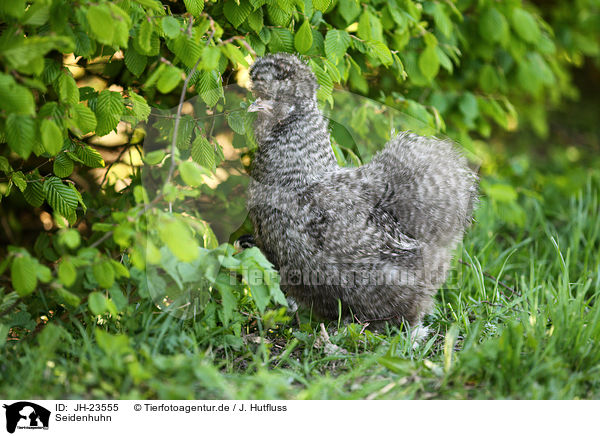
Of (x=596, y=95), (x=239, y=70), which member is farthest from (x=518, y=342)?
(x=596, y=95)

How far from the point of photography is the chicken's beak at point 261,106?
256 centimetres

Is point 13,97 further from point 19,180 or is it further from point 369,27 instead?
point 369,27

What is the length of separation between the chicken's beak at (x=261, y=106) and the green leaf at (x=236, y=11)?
0.40 m

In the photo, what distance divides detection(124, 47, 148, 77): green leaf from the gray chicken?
53 cm

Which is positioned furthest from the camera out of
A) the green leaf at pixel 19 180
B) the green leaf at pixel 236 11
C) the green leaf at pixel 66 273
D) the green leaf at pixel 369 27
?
the green leaf at pixel 369 27

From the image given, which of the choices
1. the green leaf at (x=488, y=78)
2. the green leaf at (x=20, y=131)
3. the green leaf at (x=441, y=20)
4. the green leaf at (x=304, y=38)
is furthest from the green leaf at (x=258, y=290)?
the green leaf at (x=488, y=78)

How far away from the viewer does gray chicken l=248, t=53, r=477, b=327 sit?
8.52 feet

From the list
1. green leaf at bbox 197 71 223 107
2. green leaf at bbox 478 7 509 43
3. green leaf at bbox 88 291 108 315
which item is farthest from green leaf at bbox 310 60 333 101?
green leaf at bbox 478 7 509 43

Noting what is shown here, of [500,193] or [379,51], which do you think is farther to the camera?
[500,193]

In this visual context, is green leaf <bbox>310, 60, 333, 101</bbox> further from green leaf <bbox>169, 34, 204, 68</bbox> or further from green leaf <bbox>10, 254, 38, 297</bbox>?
green leaf <bbox>10, 254, 38, 297</bbox>

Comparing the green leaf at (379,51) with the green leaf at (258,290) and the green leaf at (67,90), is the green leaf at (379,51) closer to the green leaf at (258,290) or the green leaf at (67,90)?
the green leaf at (258,290)
